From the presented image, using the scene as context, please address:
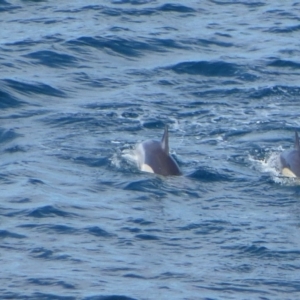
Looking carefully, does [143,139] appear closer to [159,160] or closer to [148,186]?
[159,160]

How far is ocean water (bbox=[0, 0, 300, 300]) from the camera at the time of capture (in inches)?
584

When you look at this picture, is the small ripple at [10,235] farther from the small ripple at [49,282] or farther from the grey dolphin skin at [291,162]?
the grey dolphin skin at [291,162]

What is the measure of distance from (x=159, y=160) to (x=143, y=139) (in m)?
2.00

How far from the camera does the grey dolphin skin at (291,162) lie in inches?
740

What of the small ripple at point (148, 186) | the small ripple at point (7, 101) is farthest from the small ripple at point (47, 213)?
the small ripple at point (7, 101)

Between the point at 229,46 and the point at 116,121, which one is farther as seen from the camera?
the point at 229,46

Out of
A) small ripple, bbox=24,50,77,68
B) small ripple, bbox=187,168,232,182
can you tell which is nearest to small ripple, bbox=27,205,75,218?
small ripple, bbox=187,168,232,182

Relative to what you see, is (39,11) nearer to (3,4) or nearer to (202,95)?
(3,4)

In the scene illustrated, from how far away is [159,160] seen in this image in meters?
19.1

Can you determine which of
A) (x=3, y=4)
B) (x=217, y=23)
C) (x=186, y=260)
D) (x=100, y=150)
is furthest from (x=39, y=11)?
(x=186, y=260)

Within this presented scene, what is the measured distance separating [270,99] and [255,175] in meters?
5.00

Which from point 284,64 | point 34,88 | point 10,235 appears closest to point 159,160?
point 10,235

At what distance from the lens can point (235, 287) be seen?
14273 mm

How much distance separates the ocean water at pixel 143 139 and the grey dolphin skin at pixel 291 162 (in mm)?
203
